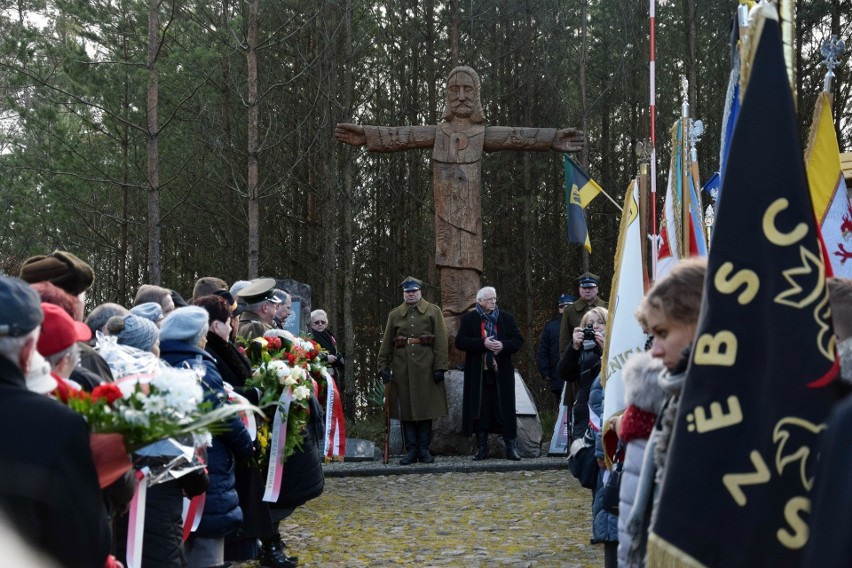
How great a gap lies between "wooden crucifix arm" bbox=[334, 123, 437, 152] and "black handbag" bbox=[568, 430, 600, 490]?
827cm

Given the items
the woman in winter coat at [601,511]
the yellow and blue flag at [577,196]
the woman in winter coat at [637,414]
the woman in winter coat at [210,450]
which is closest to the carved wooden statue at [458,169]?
the yellow and blue flag at [577,196]

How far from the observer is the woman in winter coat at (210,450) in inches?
228

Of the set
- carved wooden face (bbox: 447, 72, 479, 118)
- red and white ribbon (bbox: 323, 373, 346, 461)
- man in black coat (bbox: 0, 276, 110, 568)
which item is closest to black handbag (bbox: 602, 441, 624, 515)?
man in black coat (bbox: 0, 276, 110, 568)

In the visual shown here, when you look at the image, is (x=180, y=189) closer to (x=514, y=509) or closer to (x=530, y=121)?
(x=530, y=121)

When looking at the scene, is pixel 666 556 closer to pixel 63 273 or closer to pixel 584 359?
pixel 63 273

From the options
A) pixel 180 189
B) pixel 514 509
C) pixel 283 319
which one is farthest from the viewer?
pixel 180 189

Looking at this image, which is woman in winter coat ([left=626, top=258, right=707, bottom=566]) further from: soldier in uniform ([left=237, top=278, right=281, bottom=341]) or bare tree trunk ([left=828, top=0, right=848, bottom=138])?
bare tree trunk ([left=828, top=0, right=848, bottom=138])

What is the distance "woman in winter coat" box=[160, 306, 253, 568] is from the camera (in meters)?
5.79

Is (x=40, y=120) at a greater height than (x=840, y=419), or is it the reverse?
(x=40, y=120)

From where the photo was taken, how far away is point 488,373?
1369cm

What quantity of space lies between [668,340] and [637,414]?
0.55 m

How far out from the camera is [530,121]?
83.5 ft

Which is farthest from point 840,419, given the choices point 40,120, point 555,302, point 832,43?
point 555,302

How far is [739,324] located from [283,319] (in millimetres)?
6789
